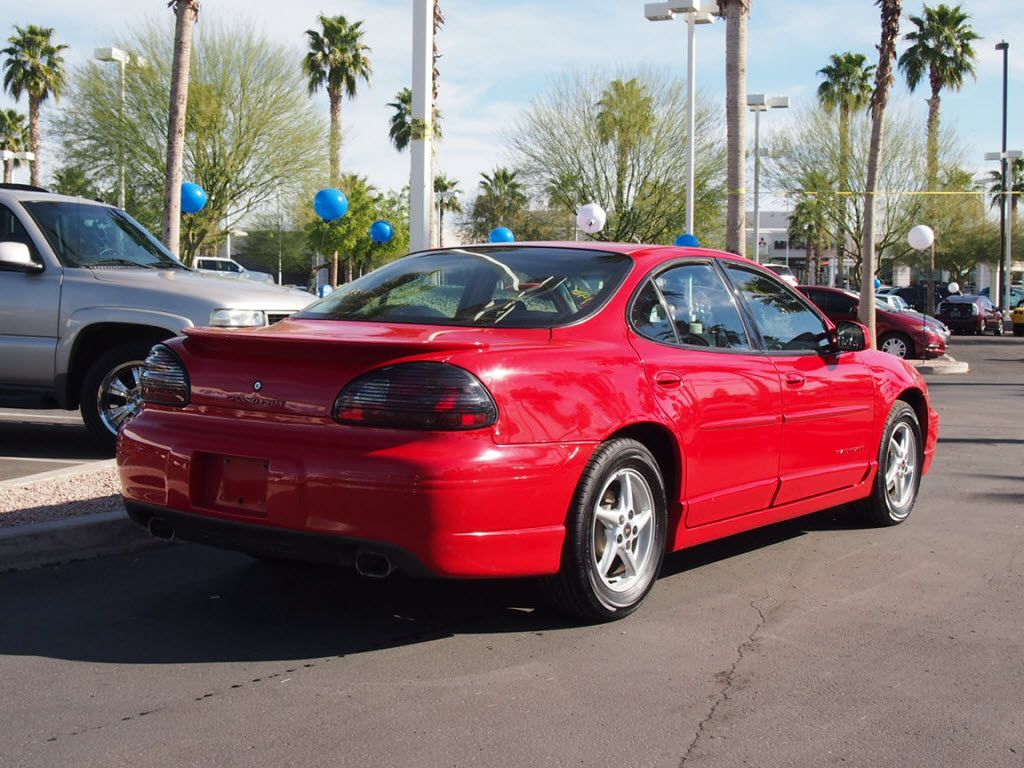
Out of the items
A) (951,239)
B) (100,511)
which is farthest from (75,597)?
(951,239)

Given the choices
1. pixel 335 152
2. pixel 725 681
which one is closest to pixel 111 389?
pixel 725 681

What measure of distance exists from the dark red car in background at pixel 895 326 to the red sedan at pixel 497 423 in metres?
17.7

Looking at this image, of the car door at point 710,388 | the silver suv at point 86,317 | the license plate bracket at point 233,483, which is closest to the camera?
the license plate bracket at point 233,483

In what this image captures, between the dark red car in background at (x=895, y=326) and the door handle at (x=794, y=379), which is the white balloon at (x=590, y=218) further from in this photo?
the door handle at (x=794, y=379)

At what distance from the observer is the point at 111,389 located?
7.83m

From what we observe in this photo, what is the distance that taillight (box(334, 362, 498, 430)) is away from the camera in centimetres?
379

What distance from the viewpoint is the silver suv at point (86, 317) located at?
7777mm

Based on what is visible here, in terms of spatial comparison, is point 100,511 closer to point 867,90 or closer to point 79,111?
point 79,111

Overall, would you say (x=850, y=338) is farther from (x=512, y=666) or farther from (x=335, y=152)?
(x=335, y=152)

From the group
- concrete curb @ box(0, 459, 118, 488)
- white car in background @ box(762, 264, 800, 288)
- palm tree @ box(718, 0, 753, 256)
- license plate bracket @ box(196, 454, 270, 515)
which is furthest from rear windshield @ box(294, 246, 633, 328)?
palm tree @ box(718, 0, 753, 256)

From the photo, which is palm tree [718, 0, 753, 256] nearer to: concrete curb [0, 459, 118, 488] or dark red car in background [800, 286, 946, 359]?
dark red car in background [800, 286, 946, 359]

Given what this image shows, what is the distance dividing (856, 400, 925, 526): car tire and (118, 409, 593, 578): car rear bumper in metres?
2.77

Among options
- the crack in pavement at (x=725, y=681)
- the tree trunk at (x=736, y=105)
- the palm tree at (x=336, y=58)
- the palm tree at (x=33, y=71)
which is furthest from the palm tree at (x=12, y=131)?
the crack in pavement at (x=725, y=681)

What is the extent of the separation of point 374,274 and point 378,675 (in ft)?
7.16
